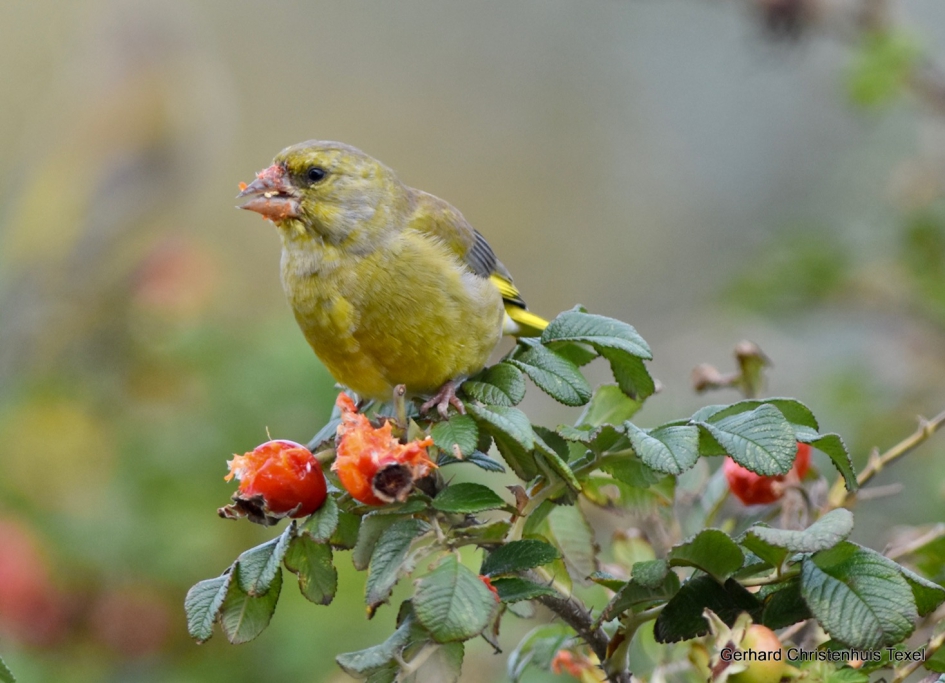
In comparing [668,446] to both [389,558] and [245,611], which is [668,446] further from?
[245,611]

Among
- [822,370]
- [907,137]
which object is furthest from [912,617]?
[907,137]

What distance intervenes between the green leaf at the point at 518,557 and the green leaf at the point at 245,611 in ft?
0.73

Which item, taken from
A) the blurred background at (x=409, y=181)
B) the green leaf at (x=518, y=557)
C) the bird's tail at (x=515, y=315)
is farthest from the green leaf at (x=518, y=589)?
the bird's tail at (x=515, y=315)

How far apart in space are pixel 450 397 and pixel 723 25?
7.71 m

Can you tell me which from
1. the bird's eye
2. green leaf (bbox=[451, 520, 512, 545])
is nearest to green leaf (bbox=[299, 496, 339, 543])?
green leaf (bbox=[451, 520, 512, 545])

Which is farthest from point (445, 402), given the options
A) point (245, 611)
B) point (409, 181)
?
point (409, 181)

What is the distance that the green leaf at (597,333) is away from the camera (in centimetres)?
114

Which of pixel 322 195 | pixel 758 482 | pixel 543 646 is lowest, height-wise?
pixel 543 646

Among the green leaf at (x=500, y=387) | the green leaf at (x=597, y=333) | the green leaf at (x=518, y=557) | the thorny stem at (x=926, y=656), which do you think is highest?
the green leaf at (x=597, y=333)

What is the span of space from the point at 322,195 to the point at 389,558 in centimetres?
101

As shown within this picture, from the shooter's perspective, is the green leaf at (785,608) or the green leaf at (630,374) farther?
the green leaf at (630,374)

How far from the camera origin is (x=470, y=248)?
1927 millimetres

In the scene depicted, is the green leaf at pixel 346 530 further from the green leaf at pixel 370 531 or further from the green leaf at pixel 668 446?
the green leaf at pixel 668 446

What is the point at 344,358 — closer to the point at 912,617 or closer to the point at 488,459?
the point at 488,459
